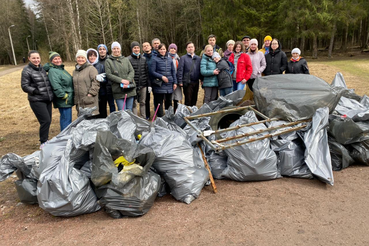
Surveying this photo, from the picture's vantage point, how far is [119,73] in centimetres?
469

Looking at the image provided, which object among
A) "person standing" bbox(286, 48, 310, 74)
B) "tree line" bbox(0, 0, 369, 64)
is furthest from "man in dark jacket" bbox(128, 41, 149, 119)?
"tree line" bbox(0, 0, 369, 64)

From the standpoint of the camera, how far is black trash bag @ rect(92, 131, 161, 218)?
2584 millimetres

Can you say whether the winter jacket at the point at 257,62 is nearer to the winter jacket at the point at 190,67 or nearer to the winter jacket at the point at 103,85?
the winter jacket at the point at 190,67

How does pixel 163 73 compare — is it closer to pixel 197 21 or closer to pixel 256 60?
pixel 256 60

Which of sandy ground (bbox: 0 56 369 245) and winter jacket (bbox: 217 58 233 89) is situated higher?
winter jacket (bbox: 217 58 233 89)

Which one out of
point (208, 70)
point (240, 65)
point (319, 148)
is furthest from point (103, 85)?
point (319, 148)

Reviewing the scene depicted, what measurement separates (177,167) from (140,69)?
2792 mm

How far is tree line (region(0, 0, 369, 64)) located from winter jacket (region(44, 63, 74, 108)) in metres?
17.6

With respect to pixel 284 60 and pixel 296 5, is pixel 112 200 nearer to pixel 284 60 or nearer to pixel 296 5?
pixel 284 60

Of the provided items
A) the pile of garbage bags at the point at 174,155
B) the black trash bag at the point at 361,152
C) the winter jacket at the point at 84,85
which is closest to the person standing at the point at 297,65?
the pile of garbage bags at the point at 174,155

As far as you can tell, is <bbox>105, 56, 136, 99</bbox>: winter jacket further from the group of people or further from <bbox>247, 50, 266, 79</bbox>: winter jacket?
<bbox>247, 50, 266, 79</bbox>: winter jacket

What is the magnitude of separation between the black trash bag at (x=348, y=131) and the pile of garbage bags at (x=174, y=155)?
0.01 m

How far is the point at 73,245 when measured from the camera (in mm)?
2299

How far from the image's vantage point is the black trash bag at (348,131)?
3.42m
